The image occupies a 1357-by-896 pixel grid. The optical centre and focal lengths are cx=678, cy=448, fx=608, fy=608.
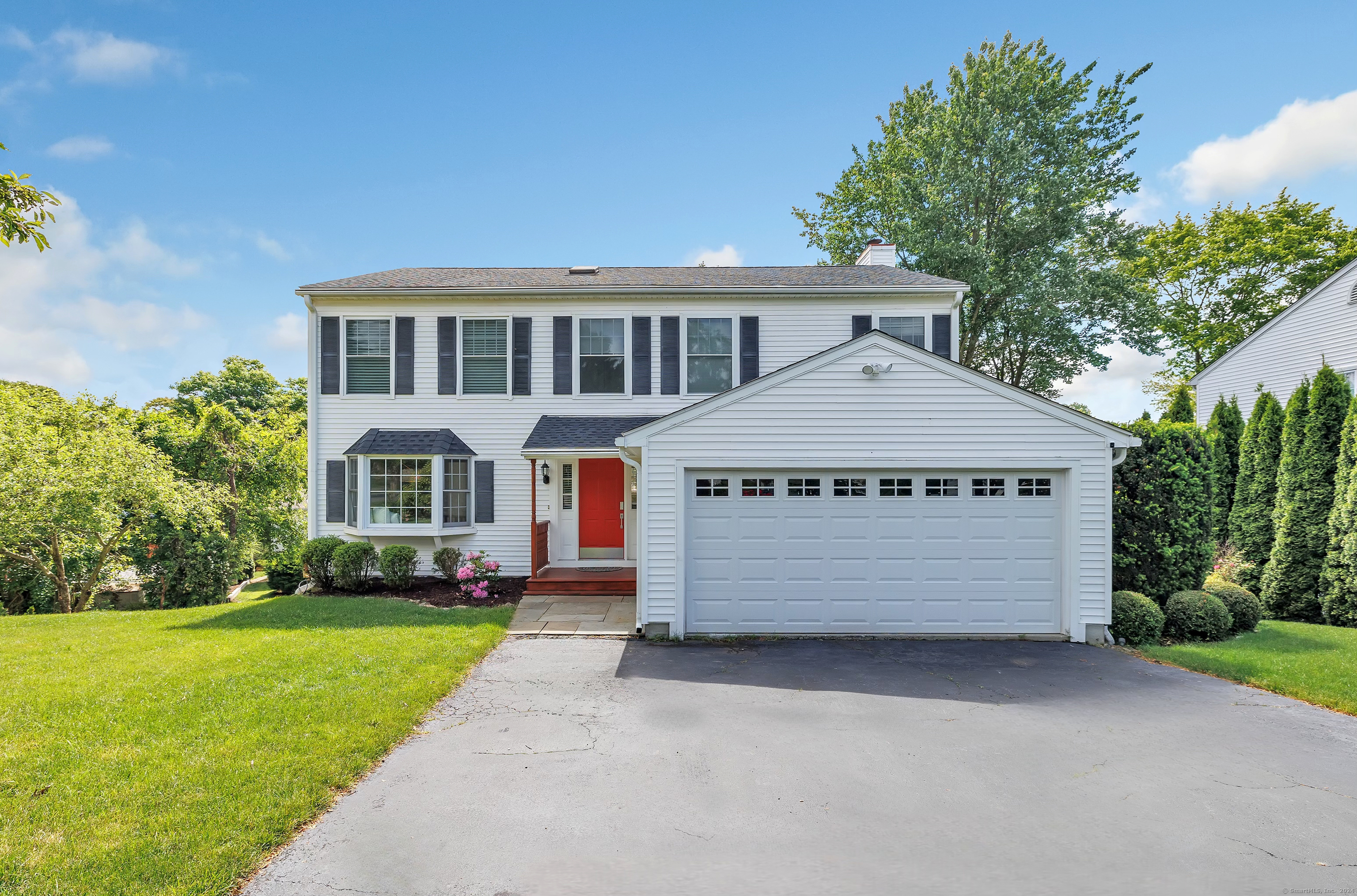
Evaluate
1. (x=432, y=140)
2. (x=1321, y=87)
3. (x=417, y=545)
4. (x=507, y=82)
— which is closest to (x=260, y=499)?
(x=417, y=545)

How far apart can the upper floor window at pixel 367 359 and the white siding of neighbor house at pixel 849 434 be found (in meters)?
7.43

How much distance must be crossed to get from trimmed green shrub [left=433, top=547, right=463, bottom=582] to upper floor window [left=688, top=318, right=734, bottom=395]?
19.0 ft

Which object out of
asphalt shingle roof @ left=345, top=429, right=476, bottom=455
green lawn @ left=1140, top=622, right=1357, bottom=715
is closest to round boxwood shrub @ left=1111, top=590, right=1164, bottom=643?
green lawn @ left=1140, top=622, right=1357, bottom=715

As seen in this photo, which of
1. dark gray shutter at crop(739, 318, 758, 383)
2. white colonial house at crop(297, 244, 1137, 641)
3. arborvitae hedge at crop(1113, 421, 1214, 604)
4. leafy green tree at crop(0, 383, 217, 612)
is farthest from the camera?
dark gray shutter at crop(739, 318, 758, 383)

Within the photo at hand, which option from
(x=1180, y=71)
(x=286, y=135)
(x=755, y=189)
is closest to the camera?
(x=1180, y=71)

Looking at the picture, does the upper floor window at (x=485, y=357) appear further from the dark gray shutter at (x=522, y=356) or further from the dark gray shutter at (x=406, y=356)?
the dark gray shutter at (x=406, y=356)

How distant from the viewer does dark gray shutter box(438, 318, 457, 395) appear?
41.8 feet

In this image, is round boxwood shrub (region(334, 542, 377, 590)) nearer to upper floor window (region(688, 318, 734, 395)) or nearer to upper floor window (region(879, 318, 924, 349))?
upper floor window (region(688, 318, 734, 395))

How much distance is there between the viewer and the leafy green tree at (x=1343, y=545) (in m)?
9.87

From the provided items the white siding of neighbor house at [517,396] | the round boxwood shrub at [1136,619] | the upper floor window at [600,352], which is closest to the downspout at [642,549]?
the white siding of neighbor house at [517,396]

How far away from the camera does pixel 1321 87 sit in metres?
11.5

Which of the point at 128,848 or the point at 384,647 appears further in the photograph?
the point at 384,647

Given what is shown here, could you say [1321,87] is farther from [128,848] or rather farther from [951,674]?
[128,848]

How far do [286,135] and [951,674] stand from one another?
16113mm
